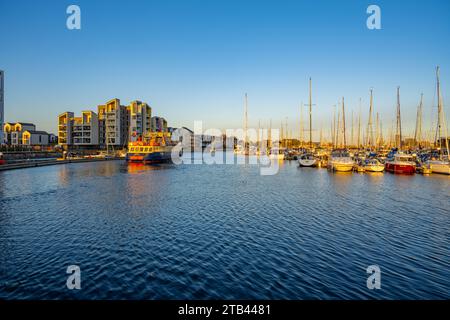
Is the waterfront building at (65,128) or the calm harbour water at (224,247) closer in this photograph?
the calm harbour water at (224,247)

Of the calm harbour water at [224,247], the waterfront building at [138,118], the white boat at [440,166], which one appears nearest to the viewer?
the calm harbour water at [224,247]

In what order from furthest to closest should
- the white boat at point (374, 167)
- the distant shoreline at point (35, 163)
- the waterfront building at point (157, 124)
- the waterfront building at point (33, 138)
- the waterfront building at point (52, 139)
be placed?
1. the waterfront building at point (157, 124)
2. the waterfront building at point (52, 139)
3. the waterfront building at point (33, 138)
4. the distant shoreline at point (35, 163)
5. the white boat at point (374, 167)

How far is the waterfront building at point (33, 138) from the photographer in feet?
402

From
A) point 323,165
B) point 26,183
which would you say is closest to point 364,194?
point 323,165

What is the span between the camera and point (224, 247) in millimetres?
14734

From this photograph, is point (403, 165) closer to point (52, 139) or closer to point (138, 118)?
point (138, 118)

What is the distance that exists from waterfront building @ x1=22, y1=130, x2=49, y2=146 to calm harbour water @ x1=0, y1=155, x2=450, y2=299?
118857mm

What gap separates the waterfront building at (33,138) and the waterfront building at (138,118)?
43.4 metres

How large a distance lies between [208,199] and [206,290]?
18.5m

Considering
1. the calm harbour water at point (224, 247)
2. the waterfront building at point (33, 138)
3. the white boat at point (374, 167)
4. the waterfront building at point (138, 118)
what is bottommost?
the calm harbour water at point (224, 247)

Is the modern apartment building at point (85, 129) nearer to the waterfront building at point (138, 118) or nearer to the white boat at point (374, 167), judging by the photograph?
the waterfront building at point (138, 118)

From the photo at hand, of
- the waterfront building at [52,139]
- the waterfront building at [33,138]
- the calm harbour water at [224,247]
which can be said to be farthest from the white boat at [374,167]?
the waterfront building at [52,139]

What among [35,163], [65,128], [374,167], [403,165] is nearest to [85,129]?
[65,128]

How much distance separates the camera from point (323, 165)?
225 ft
